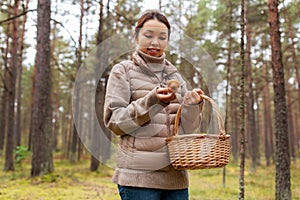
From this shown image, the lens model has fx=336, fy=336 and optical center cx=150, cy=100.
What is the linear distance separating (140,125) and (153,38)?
470 millimetres

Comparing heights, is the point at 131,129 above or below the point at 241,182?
above

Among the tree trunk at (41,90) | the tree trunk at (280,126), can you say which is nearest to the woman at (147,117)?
the tree trunk at (280,126)

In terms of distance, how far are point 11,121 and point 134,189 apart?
11.1 meters

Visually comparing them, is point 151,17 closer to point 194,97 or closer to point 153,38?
point 153,38

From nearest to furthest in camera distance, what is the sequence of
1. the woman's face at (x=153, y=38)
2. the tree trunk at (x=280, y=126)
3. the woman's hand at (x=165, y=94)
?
the woman's hand at (x=165, y=94)
the woman's face at (x=153, y=38)
the tree trunk at (x=280, y=126)

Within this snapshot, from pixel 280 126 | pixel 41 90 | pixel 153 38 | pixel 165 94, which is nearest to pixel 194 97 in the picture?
pixel 165 94

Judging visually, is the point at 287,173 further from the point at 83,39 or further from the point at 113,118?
the point at 83,39

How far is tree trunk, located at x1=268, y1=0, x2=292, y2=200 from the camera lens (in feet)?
20.4

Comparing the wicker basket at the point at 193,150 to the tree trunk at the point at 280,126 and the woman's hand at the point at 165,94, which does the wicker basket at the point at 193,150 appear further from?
the tree trunk at the point at 280,126

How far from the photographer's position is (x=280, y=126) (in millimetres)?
6352

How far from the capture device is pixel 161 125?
5.31 ft

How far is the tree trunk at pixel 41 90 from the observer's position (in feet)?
26.6

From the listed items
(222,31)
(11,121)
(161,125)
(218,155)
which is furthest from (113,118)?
(222,31)

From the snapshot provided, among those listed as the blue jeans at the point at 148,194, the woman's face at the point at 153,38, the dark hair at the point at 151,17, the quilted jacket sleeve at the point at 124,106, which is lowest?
the blue jeans at the point at 148,194
